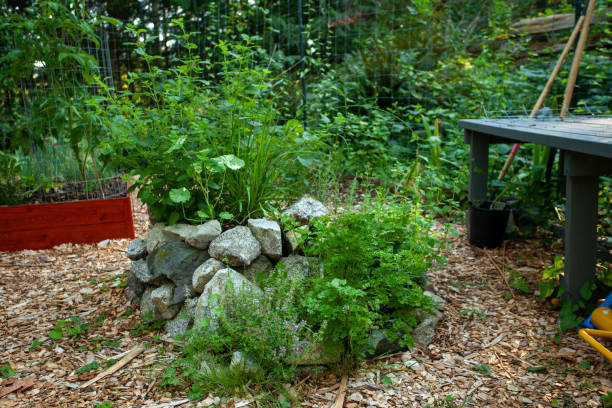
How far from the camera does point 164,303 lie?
2.20 m

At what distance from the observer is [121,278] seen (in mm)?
2801

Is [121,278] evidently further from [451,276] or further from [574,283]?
[574,283]

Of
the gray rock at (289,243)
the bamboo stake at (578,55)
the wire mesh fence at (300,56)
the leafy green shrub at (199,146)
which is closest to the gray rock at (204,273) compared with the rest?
the leafy green shrub at (199,146)

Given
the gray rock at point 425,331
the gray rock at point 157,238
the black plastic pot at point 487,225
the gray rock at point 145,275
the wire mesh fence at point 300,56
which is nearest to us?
the gray rock at point 425,331

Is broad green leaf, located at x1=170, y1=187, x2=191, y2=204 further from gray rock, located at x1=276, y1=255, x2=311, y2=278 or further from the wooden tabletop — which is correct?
the wooden tabletop

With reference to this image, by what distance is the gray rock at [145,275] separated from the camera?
231 cm

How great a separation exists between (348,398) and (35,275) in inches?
89.7

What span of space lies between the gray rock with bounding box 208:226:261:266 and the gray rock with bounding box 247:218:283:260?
3 centimetres

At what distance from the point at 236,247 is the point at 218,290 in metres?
0.23

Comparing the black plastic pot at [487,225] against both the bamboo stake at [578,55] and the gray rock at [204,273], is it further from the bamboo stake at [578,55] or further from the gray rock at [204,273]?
the gray rock at [204,273]

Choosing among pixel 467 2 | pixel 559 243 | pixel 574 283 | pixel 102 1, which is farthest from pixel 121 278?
pixel 467 2

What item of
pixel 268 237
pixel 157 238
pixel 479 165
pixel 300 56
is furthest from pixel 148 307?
pixel 300 56

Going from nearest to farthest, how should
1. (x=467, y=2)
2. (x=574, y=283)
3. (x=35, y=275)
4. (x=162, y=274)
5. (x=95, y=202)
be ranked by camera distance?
(x=574, y=283) < (x=162, y=274) < (x=35, y=275) < (x=95, y=202) < (x=467, y=2)

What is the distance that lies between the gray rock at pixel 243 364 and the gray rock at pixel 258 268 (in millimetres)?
495
